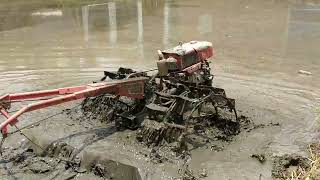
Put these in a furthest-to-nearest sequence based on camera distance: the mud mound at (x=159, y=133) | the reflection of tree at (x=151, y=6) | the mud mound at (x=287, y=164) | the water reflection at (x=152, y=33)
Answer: the reflection of tree at (x=151, y=6)
the water reflection at (x=152, y=33)
the mud mound at (x=159, y=133)
the mud mound at (x=287, y=164)

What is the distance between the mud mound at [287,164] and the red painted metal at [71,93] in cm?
249

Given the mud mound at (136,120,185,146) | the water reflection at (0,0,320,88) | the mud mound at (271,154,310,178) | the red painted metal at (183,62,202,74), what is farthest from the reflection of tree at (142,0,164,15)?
the mud mound at (271,154,310,178)

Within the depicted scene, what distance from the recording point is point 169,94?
26.0 ft

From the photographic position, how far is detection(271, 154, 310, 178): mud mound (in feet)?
22.4

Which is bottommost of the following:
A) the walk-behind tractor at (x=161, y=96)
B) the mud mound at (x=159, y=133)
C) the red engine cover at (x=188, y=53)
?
the mud mound at (x=159, y=133)

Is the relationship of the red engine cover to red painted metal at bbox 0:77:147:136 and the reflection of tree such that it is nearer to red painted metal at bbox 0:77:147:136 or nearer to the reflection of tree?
red painted metal at bbox 0:77:147:136

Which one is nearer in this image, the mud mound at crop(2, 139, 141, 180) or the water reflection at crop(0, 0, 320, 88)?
the mud mound at crop(2, 139, 141, 180)

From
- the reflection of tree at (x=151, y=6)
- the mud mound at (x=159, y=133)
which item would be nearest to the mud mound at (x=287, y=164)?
the mud mound at (x=159, y=133)

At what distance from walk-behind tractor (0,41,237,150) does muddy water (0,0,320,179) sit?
2.37 feet

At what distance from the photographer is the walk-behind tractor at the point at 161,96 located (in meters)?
7.33

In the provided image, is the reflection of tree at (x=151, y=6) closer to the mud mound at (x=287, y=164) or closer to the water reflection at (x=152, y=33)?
the water reflection at (x=152, y=33)

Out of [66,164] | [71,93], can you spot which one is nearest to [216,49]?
[71,93]

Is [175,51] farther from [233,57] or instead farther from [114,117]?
[233,57]

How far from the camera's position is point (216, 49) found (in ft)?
46.0
